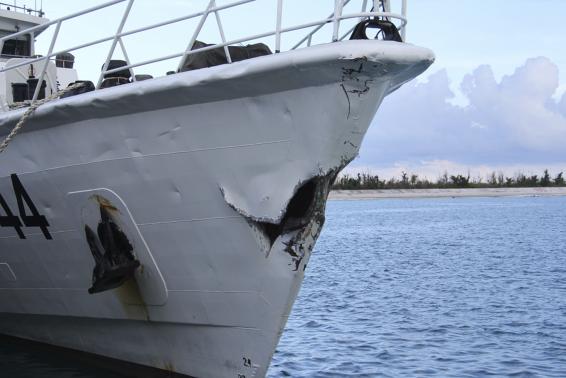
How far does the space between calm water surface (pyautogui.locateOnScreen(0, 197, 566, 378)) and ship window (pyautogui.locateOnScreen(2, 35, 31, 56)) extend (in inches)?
170

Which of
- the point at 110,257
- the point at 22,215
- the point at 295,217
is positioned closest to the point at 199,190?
Answer: the point at 295,217

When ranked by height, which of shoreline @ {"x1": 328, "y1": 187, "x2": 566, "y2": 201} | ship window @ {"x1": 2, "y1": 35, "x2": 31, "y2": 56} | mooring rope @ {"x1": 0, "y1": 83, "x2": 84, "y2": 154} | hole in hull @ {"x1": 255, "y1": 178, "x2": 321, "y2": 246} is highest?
ship window @ {"x1": 2, "y1": 35, "x2": 31, "y2": 56}

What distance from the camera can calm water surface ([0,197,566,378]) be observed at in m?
9.30

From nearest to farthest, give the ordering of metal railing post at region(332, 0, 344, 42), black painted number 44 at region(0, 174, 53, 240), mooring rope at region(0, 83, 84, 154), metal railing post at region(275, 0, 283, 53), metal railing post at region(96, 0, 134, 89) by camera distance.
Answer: metal railing post at region(332, 0, 344, 42) < metal railing post at region(275, 0, 283, 53) < metal railing post at region(96, 0, 134, 89) < mooring rope at region(0, 83, 84, 154) < black painted number 44 at region(0, 174, 53, 240)

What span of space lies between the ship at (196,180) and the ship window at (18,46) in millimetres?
3321

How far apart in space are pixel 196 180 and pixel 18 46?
616 centimetres

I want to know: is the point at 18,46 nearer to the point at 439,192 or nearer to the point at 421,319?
the point at 421,319

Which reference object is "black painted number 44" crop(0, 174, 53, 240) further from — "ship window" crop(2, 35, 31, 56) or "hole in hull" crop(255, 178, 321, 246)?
"ship window" crop(2, 35, 31, 56)

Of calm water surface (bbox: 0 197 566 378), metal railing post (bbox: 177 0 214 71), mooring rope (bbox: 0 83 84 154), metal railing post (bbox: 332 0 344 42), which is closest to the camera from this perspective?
metal railing post (bbox: 332 0 344 42)

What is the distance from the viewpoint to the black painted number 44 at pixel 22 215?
Result: 303 inches

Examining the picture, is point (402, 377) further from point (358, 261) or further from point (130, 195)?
point (358, 261)

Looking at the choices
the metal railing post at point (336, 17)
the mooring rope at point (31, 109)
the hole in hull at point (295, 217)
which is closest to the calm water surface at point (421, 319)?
the mooring rope at point (31, 109)

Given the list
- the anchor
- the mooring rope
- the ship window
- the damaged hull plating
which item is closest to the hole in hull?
the damaged hull plating

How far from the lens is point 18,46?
1120 cm
